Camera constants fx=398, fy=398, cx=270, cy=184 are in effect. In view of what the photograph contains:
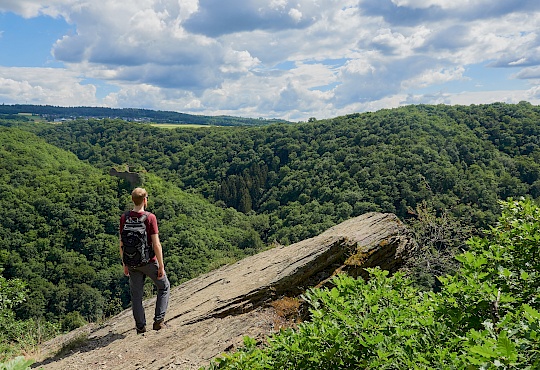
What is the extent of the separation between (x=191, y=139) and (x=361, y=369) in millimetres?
142219

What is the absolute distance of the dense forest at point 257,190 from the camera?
61.7 metres

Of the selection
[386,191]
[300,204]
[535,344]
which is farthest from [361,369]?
[300,204]

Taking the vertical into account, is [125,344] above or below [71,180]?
above

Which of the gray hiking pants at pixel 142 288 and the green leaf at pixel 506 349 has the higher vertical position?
the green leaf at pixel 506 349

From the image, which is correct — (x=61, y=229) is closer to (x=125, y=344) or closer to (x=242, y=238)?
(x=242, y=238)

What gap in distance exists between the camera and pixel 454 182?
73.2m

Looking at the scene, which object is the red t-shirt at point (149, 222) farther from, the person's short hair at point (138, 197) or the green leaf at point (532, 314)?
the green leaf at point (532, 314)

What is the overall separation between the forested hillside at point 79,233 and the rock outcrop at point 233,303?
43.7 meters

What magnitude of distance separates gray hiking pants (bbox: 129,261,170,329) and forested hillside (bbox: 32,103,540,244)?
157ft

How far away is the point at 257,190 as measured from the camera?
111 meters

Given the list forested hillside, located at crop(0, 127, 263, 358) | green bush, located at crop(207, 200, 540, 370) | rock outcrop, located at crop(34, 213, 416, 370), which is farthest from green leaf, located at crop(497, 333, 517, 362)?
forested hillside, located at crop(0, 127, 263, 358)

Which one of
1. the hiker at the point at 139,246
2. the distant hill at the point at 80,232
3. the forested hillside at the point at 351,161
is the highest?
the hiker at the point at 139,246

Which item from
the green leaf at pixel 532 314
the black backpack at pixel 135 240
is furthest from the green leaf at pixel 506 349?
the black backpack at pixel 135 240

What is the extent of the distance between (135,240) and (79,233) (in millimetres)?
71466
